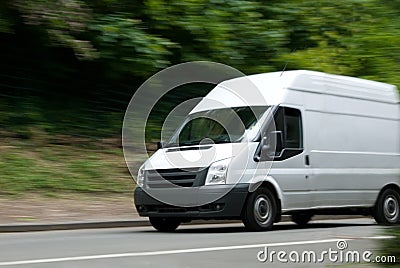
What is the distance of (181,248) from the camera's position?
414 inches

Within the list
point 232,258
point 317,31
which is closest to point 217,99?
point 232,258

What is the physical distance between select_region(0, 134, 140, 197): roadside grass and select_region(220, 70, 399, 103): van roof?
514 cm

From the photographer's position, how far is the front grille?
1265 centimetres

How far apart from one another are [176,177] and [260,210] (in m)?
1.48

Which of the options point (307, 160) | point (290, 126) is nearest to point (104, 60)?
point (290, 126)

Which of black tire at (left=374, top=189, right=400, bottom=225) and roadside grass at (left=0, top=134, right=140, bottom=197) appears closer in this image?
black tire at (left=374, top=189, right=400, bottom=225)

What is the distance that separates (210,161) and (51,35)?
30.5 ft

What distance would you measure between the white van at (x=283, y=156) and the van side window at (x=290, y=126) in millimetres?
17

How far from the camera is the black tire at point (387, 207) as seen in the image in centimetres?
1524

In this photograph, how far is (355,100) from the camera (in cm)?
1524

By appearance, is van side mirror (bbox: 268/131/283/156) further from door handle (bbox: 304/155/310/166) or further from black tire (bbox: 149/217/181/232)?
black tire (bbox: 149/217/181/232)

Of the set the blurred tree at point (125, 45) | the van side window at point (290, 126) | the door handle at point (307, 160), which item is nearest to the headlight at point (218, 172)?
the van side window at point (290, 126)

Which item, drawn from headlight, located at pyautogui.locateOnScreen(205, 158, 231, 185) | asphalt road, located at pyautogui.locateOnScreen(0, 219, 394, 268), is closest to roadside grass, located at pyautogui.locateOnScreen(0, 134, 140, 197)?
asphalt road, located at pyautogui.locateOnScreen(0, 219, 394, 268)

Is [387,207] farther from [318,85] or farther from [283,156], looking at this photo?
[283,156]
